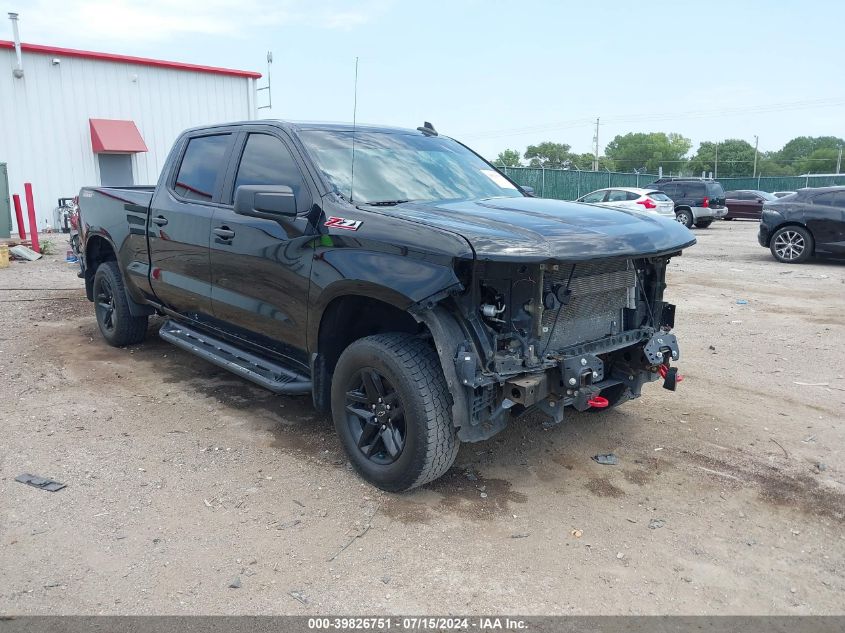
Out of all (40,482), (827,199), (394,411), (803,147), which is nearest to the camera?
(394,411)

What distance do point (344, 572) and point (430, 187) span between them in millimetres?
2324

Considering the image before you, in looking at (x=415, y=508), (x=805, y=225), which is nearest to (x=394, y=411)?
(x=415, y=508)

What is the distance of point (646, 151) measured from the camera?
4168 inches

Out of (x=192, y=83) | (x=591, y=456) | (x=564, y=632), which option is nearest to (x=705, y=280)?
(x=591, y=456)

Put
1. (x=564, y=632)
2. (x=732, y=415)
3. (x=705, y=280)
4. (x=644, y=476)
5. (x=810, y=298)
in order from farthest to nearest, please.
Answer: (x=705, y=280), (x=810, y=298), (x=732, y=415), (x=644, y=476), (x=564, y=632)

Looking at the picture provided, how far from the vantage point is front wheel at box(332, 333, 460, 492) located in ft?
10.9

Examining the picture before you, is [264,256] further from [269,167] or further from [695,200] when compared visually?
[695,200]

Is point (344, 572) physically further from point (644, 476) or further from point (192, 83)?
point (192, 83)

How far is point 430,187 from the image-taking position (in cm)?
421

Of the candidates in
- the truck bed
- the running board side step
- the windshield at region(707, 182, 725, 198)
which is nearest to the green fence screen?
the windshield at region(707, 182, 725, 198)

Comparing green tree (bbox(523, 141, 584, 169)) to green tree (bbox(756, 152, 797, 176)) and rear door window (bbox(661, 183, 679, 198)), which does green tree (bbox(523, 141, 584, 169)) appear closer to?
green tree (bbox(756, 152, 797, 176))

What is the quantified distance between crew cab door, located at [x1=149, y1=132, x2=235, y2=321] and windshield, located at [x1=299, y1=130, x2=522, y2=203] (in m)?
0.97

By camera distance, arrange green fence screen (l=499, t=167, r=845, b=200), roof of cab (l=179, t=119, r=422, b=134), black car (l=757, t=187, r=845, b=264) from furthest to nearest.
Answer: green fence screen (l=499, t=167, r=845, b=200)
black car (l=757, t=187, r=845, b=264)
roof of cab (l=179, t=119, r=422, b=134)

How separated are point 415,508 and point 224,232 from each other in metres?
2.23
